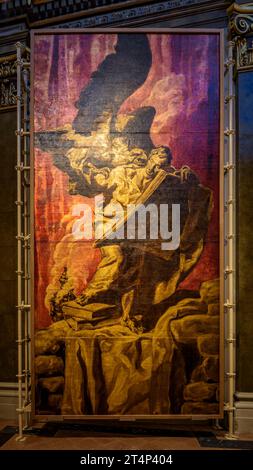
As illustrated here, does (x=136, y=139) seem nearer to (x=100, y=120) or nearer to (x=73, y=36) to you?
(x=100, y=120)

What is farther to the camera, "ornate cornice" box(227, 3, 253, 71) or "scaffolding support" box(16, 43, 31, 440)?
"ornate cornice" box(227, 3, 253, 71)

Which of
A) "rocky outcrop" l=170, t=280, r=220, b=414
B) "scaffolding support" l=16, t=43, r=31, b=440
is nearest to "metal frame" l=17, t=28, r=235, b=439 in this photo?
"scaffolding support" l=16, t=43, r=31, b=440

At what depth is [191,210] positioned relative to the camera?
14.8 feet

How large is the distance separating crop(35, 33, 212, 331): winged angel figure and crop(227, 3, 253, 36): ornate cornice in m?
1.28

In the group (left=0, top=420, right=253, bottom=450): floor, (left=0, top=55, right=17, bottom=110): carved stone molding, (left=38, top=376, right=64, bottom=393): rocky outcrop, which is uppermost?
(left=0, top=55, right=17, bottom=110): carved stone molding

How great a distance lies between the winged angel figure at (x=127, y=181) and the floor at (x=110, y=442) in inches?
53.2

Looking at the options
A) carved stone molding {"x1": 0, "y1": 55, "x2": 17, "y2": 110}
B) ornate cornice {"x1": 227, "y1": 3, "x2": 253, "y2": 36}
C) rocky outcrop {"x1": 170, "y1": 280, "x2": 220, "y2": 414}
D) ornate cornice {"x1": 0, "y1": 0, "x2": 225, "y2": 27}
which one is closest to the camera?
rocky outcrop {"x1": 170, "y1": 280, "x2": 220, "y2": 414}

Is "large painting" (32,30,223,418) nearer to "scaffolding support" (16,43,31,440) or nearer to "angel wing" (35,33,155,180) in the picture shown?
"angel wing" (35,33,155,180)

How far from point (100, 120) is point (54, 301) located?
228cm

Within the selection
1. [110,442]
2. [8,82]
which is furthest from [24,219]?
[110,442]

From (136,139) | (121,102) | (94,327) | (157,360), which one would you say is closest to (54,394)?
(94,327)

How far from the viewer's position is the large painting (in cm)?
448

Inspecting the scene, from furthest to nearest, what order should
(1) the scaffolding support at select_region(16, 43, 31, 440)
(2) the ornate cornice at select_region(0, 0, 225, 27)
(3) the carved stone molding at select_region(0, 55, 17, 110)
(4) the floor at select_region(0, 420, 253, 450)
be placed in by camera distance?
(3) the carved stone molding at select_region(0, 55, 17, 110), (2) the ornate cornice at select_region(0, 0, 225, 27), (1) the scaffolding support at select_region(16, 43, 31, 440), (4) the floor at select_region(0, 420, 253, 450)

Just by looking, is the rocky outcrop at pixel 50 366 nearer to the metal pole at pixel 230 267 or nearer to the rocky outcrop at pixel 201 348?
the rocky outcrop at pixel 201 348
